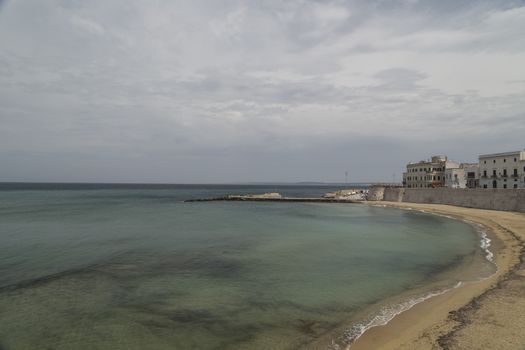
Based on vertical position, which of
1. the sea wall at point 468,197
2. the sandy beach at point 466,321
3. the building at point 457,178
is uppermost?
the building at point 457,178

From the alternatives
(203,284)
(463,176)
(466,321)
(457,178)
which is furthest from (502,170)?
(203,284)

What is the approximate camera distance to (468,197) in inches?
2098

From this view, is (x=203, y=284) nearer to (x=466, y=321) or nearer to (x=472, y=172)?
(x=466, y=321)

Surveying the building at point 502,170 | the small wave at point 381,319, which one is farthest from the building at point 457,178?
the small wave at point 381,319

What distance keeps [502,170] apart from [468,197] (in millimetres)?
8304

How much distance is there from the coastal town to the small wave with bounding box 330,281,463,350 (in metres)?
51.4

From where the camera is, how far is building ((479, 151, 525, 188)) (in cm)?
5212

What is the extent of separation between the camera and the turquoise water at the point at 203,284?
407 inches

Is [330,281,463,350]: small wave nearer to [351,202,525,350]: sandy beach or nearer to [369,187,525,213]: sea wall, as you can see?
[351,202,525,350]: sandy beach

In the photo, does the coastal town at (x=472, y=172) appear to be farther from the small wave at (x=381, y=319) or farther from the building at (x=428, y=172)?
the small wave at (x=381, y=319)

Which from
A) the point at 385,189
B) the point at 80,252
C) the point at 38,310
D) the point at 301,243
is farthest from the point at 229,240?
the point at 385,189

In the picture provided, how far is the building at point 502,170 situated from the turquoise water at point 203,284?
32.6 meters

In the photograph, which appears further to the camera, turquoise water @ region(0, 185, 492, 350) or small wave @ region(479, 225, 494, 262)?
small wave @ region(479, 225, 494, 262)

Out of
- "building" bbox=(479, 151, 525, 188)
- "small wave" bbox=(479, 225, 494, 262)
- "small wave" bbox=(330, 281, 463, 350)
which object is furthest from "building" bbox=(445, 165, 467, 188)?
"small wave" bbox=(330, 281, 463, 350)
